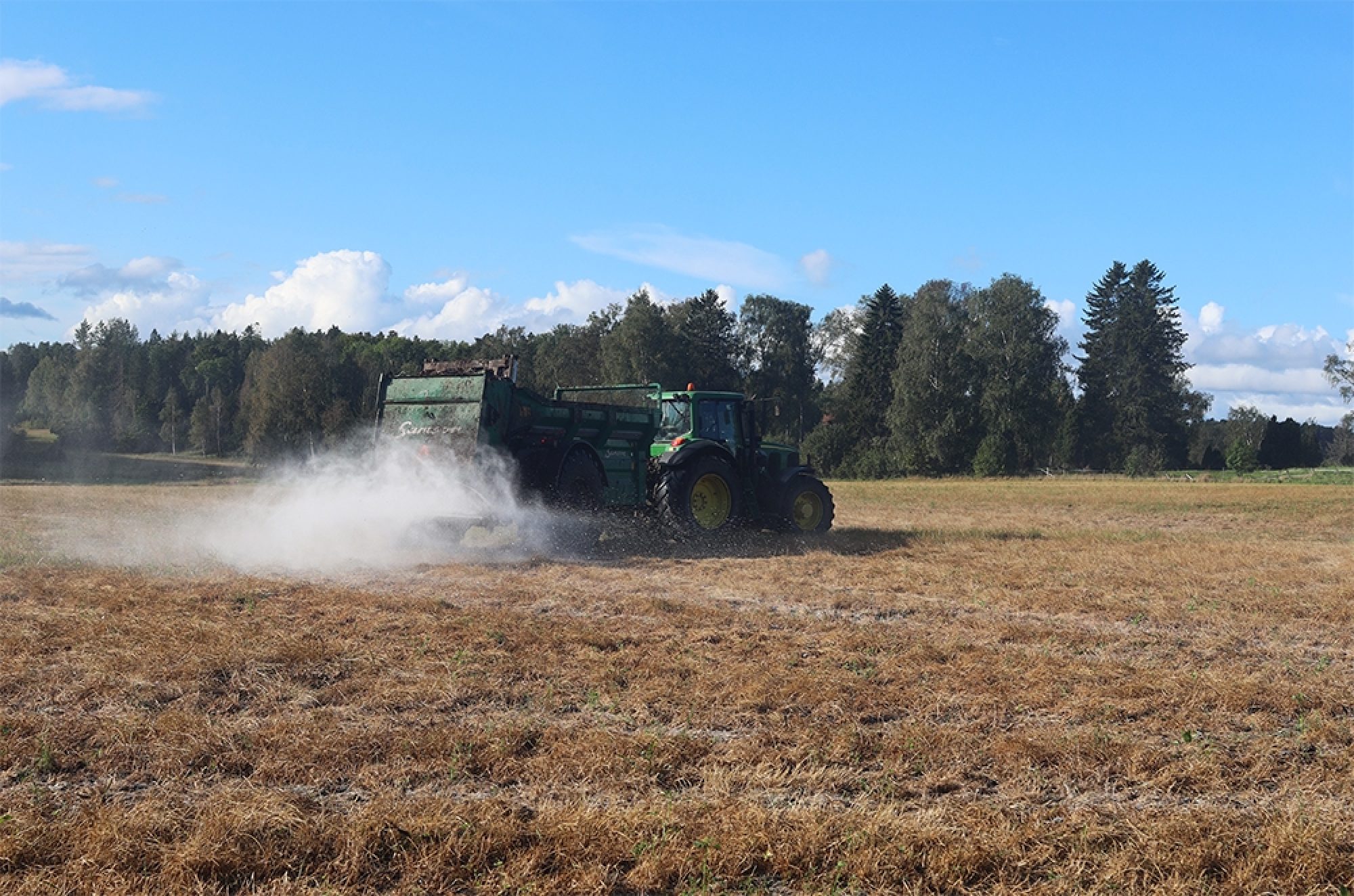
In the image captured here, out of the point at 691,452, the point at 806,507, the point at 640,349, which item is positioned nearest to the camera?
the point at 691,452

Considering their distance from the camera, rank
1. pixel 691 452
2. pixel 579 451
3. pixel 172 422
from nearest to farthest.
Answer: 1. pixel 579 451
2. pixel 691 452
3. pixel 172 422

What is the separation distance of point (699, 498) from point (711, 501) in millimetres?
249

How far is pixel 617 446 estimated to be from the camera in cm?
1596

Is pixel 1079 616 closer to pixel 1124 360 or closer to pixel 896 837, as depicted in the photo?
pixel 896 837

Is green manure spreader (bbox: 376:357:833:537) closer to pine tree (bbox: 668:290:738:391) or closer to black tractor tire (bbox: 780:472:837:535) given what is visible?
black tractor tire (bbox: 780:472:837:535)

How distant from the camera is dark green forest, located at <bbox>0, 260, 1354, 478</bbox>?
59.6 meters

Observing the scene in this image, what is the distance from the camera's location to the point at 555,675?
727 cm

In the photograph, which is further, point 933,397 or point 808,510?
point 933,397

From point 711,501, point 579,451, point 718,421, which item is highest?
point 718,421

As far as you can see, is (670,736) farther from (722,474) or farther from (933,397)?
(933,397)

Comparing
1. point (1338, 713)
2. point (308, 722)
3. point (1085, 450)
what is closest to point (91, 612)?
point (308, 722)

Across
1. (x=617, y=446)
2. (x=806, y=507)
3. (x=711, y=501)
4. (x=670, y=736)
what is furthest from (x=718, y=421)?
(x=670, y=736)

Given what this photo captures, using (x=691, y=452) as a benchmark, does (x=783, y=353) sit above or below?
above

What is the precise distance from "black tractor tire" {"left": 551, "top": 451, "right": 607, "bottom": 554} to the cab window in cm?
206
